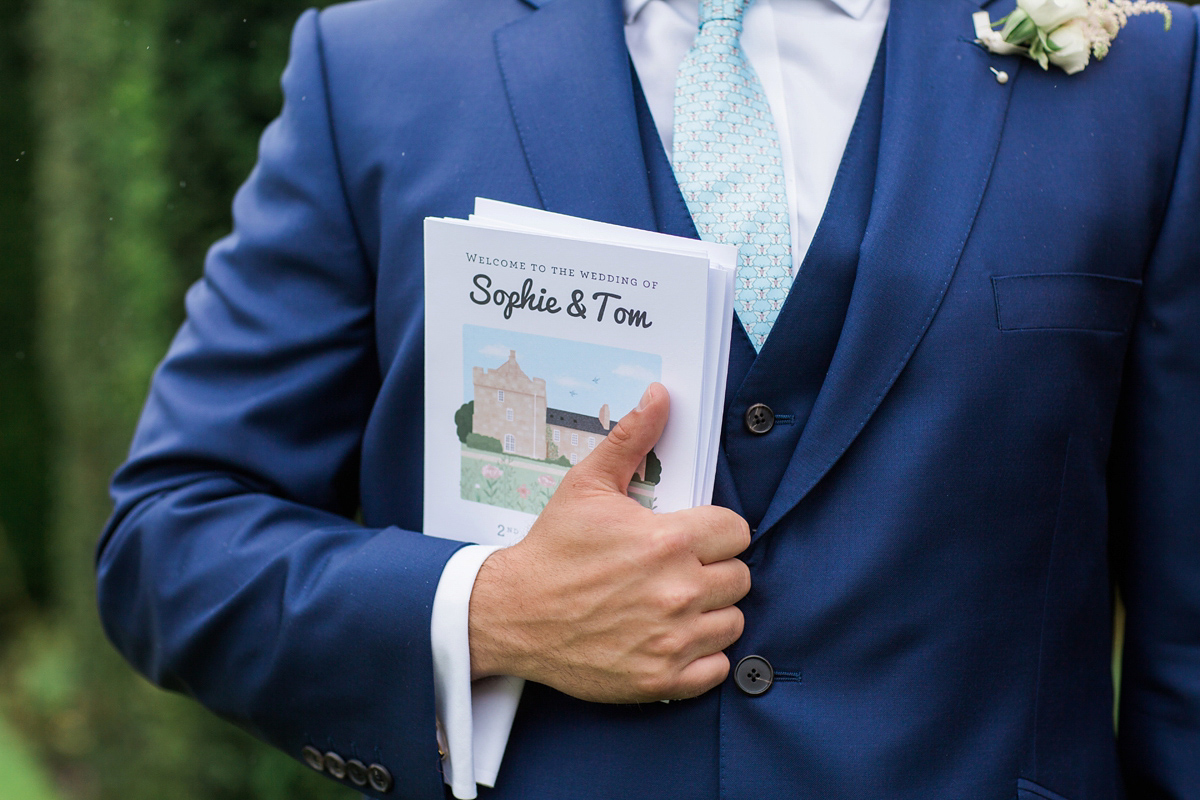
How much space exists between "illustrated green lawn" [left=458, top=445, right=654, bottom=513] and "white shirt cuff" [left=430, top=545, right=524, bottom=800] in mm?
62

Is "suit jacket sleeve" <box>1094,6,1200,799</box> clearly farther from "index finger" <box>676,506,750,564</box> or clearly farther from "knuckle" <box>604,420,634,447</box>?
"knuckle" <box>604,420,634,447</box>

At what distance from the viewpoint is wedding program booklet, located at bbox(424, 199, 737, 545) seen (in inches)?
42.6

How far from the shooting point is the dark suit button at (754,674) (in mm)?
1170

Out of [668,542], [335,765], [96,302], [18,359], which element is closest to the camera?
[668,542]

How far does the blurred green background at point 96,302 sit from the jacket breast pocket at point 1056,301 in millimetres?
1980

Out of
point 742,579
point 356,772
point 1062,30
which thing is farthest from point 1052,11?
point 356,772

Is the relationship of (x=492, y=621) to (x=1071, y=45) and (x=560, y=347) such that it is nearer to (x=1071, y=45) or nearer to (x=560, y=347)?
(x=560, y=347)

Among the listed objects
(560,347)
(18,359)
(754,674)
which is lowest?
(18,359)

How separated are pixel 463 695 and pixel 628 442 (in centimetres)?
38

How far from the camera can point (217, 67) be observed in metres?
2.58

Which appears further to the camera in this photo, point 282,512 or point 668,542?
point 282,512

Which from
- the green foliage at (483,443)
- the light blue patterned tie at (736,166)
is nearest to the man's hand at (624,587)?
the green foliage at (483,443)

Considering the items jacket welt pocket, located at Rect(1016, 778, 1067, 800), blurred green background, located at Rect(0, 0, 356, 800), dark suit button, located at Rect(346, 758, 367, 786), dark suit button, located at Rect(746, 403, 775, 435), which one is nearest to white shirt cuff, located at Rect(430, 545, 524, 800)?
dark suit button, located at Rect(346, 758, 367, 786)

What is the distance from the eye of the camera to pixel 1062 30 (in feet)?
4.02
